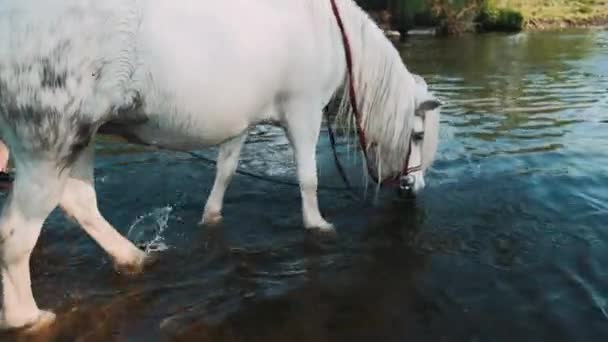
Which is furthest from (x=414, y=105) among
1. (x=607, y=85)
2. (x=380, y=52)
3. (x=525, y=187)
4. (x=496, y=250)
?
(x=607, y=85)

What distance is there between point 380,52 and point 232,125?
1591 mm

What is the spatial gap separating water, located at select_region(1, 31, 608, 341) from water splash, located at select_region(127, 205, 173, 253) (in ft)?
0.07

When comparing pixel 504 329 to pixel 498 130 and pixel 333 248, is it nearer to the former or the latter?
pixel 333 248

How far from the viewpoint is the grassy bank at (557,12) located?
38.8 metres

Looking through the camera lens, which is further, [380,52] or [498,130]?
[498,130]

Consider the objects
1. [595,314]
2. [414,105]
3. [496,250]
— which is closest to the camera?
[595,314]

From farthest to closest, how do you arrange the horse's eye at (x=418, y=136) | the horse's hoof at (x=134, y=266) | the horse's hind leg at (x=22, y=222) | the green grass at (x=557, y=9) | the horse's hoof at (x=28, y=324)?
the green grass at (x=557, y=9)
the horse's eye at (x=418, y=136)
the horse's hoof at (x=134, y=266)
the horse's hoof at (x=28, y=324)
the horse's hind leg at (x=22, y=222)

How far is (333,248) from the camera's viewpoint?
15.7 feet

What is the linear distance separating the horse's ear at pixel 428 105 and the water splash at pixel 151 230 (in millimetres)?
2519

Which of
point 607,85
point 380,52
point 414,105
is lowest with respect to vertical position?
Answer: point 607,85

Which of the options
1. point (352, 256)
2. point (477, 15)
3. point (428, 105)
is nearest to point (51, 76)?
point (352, 256)

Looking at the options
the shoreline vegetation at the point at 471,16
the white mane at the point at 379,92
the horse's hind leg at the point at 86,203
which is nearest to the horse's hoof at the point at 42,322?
the horse's hind leg at the point at 86,203

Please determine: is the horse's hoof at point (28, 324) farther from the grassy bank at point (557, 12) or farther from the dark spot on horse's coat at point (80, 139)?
the grassy bank at point (557, 12)

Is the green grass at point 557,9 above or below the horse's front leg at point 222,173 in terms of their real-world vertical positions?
below
